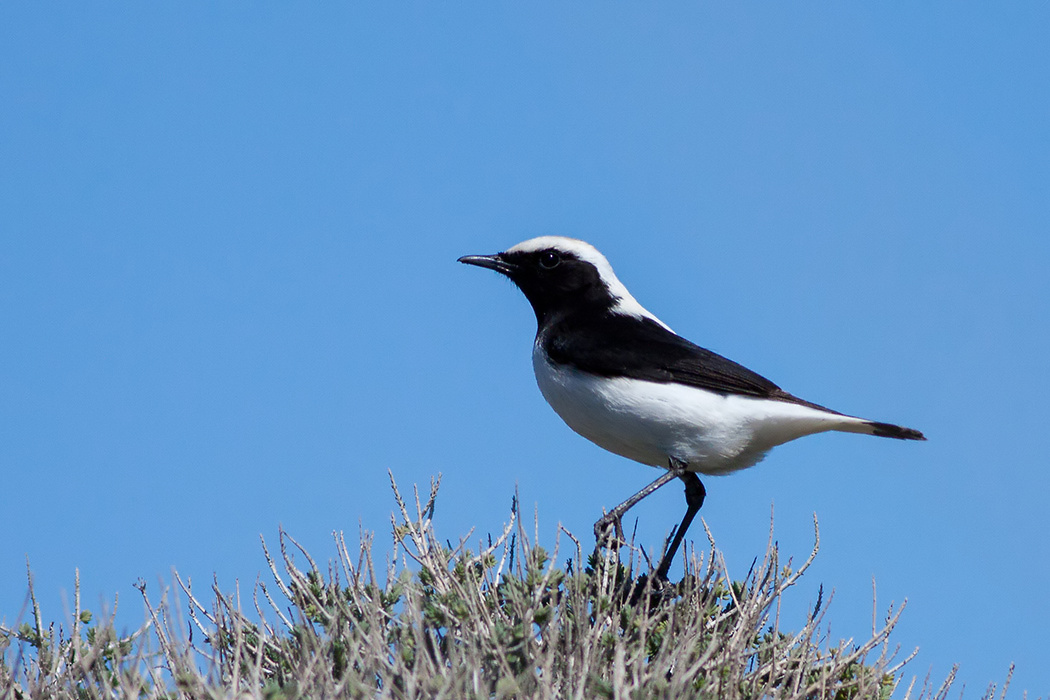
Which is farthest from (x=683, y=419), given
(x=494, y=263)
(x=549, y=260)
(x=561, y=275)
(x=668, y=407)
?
(x=494, y=263)

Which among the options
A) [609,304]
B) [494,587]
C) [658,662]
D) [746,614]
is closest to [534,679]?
[658,662]

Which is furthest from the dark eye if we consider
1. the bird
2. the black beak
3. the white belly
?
the white belly

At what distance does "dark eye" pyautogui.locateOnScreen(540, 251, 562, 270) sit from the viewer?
857 centimetres

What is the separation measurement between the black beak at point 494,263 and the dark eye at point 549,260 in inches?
8.7

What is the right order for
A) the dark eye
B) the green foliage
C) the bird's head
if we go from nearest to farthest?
1. the green foliage
2. the bird's head
3. the dark eye

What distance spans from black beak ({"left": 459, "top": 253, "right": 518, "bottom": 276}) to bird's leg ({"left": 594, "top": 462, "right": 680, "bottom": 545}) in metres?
2.17

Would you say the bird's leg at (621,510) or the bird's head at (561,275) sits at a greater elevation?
the bird's head at (561,275)

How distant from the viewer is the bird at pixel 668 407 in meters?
7.30

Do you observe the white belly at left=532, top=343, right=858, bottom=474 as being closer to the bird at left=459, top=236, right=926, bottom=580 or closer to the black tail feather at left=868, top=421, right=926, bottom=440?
the bird at left=459, top=236, right=926, bottom=580

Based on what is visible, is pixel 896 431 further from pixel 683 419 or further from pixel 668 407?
pixel 668 407

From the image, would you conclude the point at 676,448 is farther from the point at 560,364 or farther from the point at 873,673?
the point at 873,673

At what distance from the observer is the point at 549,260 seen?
8586mm

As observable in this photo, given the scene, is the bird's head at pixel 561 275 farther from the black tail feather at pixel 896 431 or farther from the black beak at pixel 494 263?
the black tail feather at pixel 896 431

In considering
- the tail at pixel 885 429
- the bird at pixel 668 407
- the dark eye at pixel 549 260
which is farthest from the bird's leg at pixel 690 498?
the dark eye at pixel 549 260
